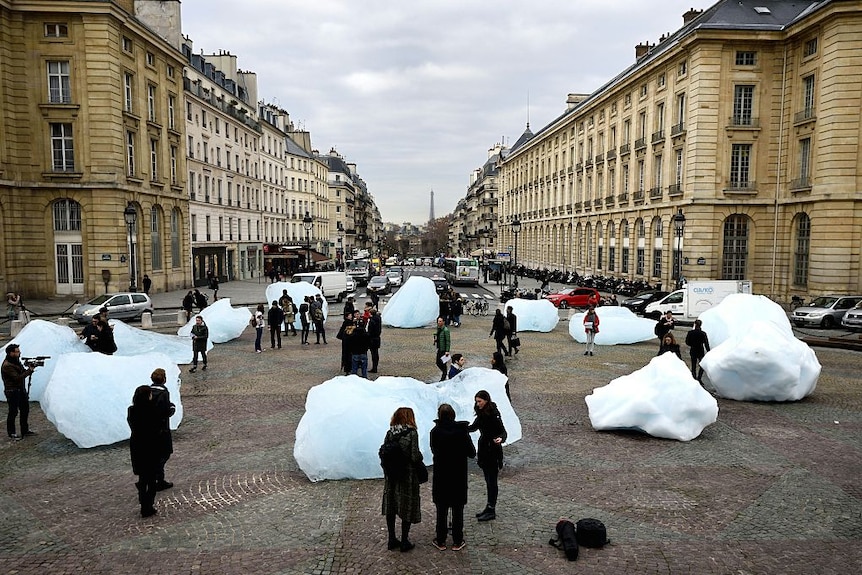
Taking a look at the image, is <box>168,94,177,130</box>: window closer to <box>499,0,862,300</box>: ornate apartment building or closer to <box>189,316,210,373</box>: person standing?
<box>189,316,210,373</box>: person standing

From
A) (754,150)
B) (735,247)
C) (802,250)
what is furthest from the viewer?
(735,247)

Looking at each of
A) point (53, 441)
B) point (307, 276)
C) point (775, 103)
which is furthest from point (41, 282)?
point (775, 103)

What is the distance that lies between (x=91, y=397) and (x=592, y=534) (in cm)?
848

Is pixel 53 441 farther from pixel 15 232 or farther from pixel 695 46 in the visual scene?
pixel 695 46

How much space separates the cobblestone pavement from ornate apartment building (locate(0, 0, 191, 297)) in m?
26.5

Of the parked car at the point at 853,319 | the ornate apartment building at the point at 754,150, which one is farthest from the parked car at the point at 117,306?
the parked car at the point at 853,319

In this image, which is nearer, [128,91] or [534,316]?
[534,316]

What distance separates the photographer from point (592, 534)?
7090mm

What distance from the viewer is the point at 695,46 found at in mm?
36312

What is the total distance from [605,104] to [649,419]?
154 feet

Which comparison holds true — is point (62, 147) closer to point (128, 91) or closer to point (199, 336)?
point (128, 91)

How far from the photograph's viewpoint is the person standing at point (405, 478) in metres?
6.52

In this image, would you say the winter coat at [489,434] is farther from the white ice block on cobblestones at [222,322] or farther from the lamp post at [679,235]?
the lamp post at [679,235]

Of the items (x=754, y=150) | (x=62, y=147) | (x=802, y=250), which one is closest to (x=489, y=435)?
(x=802, y=250)
